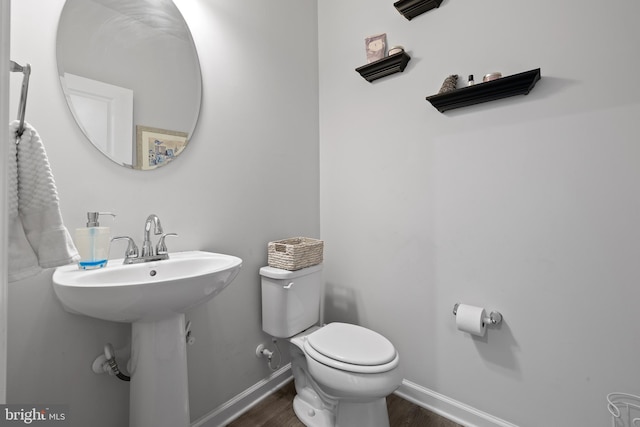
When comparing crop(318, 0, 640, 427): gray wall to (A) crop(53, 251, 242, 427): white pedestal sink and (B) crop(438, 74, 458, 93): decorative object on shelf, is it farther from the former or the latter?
(A) crop(53, 251, 242, 427): white pedestal sink

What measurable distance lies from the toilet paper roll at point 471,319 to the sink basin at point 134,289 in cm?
101

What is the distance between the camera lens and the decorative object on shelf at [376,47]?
1.60m

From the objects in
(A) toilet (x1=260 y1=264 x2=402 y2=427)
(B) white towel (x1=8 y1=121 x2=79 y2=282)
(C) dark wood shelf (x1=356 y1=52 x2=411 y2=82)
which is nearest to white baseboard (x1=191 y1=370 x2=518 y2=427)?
(A) toilet (x1=260 y1=264 x2=402 y2=427)

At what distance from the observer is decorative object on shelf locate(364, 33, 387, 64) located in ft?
5.26

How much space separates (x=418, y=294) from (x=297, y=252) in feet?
2.25

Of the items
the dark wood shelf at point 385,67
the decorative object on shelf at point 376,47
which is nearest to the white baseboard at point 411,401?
the dark wood shelf at point 385,67

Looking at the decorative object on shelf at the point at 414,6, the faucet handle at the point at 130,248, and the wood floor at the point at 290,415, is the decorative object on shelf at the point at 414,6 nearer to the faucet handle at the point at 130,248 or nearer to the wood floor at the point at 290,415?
the faucet handle at the point at 130,248

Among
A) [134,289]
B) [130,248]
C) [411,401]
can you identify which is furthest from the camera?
[411,401]

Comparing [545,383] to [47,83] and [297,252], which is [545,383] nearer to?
[297,252]

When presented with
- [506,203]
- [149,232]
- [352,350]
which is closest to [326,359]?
[352,350]

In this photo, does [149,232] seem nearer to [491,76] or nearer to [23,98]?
[23,98]

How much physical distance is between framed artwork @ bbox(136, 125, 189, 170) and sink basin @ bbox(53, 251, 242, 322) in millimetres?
406

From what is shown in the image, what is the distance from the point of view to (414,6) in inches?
57.3

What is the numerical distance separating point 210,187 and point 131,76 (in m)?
0.53
